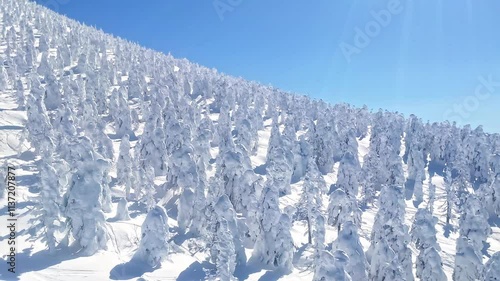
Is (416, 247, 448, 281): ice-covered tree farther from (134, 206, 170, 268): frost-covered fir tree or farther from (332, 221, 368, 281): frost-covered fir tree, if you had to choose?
(134, 206, 170, 268): frost-covered fir tree

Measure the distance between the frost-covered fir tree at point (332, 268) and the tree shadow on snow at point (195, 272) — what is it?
10.3m

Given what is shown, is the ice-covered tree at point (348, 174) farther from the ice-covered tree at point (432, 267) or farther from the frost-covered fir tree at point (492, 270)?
the frost-covered fir tree at point (492, 270)

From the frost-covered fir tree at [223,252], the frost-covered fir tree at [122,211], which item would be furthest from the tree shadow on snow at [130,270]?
the frost-covered fir tree at [122,211]

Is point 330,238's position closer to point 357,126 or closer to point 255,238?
point 255,238

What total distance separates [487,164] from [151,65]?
110 metres

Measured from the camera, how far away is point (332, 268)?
96.9ft

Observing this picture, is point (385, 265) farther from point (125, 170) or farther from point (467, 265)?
point (125, 170)

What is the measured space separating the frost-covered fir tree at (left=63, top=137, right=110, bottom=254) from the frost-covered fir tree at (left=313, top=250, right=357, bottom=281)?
19979 millimetres

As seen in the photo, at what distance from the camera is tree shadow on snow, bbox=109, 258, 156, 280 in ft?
103

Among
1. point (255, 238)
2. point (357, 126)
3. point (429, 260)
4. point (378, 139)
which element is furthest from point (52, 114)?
point (357, 126)

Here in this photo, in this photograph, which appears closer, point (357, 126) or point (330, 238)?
point (330, 238)

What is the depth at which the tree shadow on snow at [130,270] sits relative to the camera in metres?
31.5

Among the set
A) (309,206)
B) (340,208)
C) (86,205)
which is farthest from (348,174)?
(86,205)

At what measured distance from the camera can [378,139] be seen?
100062 millimetres
